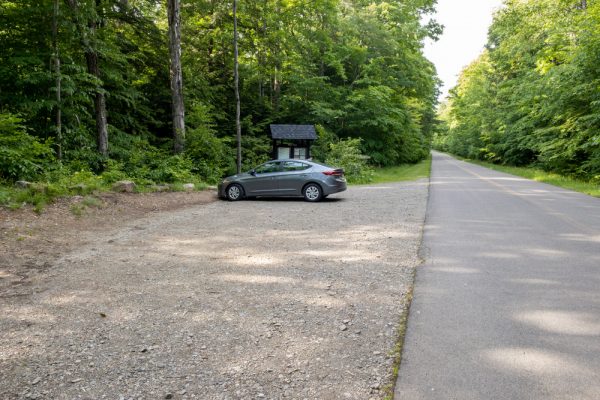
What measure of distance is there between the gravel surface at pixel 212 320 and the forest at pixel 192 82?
23.6 ft

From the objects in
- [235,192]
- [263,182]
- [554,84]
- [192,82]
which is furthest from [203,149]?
[554,84]

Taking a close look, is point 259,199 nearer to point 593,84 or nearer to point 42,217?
point 42,217

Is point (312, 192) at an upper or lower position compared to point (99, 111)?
lower

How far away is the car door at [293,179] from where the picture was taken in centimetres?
1407

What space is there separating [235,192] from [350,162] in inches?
440

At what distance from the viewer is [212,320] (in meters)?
4.04

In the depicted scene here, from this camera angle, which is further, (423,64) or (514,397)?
(423,64)

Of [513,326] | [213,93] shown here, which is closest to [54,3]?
[213,93]

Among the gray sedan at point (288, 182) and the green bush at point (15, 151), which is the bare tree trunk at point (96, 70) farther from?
the gray sedan at point (288, 182)

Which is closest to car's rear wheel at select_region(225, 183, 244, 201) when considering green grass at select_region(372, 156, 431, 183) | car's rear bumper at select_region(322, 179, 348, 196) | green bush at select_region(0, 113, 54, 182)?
car's rear bumper at select_region(322, 179, 348, 196)

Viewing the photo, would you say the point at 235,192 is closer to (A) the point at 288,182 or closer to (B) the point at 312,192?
(A) the point at 288,182

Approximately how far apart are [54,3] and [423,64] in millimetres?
29851

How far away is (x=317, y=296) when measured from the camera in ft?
15.4

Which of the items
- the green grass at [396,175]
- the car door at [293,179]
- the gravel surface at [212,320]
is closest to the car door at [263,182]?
the car door at [293,179]
